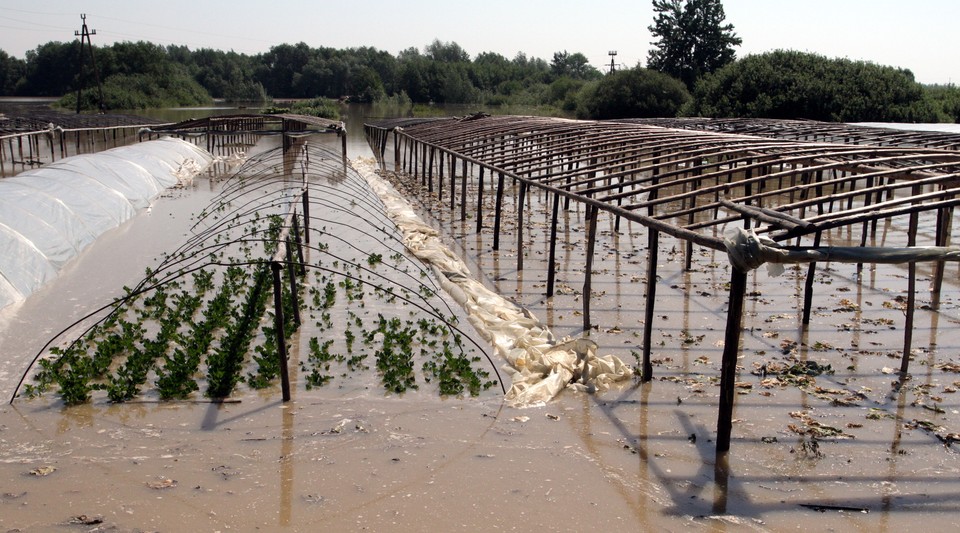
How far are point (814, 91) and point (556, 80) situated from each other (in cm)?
4839

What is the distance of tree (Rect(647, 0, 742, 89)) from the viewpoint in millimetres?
61812

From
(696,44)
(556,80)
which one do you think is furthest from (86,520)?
(556,80)

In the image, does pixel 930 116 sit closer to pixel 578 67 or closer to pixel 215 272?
pixel 215 272

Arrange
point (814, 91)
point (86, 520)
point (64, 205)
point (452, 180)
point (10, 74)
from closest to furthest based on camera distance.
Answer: point (86, 520) < point (64, 205) < point (452, 180) < point (814, 91) < point (10, 74)

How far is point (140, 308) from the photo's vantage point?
10.8 m

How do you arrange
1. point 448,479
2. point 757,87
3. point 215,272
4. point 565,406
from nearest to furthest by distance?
point 448,479 < point 565,406 < point 215,272 < point 757,87

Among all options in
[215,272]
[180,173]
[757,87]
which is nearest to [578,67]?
[757,87]

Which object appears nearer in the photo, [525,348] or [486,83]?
[525,348]

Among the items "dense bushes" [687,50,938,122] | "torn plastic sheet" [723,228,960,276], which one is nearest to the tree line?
"dense bushes" [687,50,938,122]

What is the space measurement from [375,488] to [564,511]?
1.43 meters

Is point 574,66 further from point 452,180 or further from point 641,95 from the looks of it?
point 452,180

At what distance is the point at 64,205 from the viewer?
50.6 feet

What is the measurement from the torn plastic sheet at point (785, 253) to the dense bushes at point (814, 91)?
3353 cm

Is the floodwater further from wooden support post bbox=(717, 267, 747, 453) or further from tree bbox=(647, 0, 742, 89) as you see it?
tree bbox=(647, 0, 742, 89)
